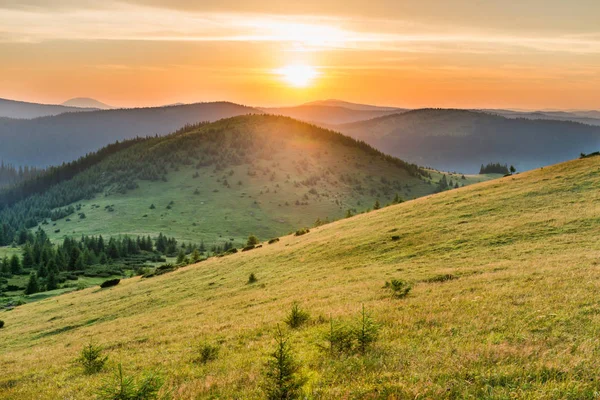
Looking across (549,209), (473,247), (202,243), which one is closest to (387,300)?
(473,247)

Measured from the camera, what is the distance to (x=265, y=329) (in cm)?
1981

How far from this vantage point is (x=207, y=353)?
16859 mm

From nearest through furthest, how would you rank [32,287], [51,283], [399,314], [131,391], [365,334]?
1. [131,391]
2. [365,334]
3. [399,314]
4. [32,287]
5. [51,283]

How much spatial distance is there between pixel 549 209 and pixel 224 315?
33.0 meters

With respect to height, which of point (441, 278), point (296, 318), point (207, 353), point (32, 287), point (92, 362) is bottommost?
point (32, 287)

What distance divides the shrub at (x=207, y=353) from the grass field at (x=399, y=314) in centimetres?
41

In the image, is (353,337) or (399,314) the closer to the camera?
(353,337)

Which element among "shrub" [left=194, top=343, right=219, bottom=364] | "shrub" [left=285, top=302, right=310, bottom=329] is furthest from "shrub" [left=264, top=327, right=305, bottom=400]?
"shrub" [left=285, top=302, right=310, bottom=329]

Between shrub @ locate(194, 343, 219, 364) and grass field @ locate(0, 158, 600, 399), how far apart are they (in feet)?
1.35

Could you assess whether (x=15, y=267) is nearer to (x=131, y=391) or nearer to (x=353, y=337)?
(x=131, y=391)

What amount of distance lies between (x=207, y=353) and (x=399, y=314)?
29.9ft

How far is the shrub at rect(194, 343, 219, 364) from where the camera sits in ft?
54.7

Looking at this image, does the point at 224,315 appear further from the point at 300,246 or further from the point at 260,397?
the point at 300,246

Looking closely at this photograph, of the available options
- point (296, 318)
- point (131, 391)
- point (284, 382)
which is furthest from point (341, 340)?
point (131, 391)
